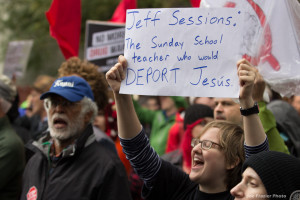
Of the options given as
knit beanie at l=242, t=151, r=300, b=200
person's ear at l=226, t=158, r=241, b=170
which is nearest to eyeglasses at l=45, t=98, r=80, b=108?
person's ear at l=226, t=158, r=241, b=170

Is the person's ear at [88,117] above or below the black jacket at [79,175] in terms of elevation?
above

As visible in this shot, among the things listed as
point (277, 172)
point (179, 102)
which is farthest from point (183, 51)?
point (179, 102)

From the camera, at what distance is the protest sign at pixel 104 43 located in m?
5.57

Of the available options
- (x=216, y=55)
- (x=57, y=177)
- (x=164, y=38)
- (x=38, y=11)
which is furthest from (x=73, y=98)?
(x=38, y=11)

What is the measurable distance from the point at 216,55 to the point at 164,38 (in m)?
0.30

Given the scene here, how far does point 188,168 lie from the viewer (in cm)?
370

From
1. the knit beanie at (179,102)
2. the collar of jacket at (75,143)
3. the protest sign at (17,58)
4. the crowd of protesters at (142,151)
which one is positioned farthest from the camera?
the protest sign at (17,58)

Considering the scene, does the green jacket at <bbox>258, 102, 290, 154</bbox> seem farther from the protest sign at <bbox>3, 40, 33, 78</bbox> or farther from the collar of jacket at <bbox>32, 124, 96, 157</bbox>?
the protest sign at <bbox>3, 40, 33, 78</bbox>

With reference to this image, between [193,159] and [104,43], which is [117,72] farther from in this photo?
[104,43]

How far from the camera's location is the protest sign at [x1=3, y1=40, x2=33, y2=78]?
21.7 ft

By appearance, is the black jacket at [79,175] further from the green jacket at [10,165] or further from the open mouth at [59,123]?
the green jacket at [10,165]

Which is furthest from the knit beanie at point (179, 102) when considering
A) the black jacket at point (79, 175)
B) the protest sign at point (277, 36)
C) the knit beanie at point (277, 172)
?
the knit beanie at point (277, 172)

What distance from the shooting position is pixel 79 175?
292cm

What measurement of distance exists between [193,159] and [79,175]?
801 millimetres
